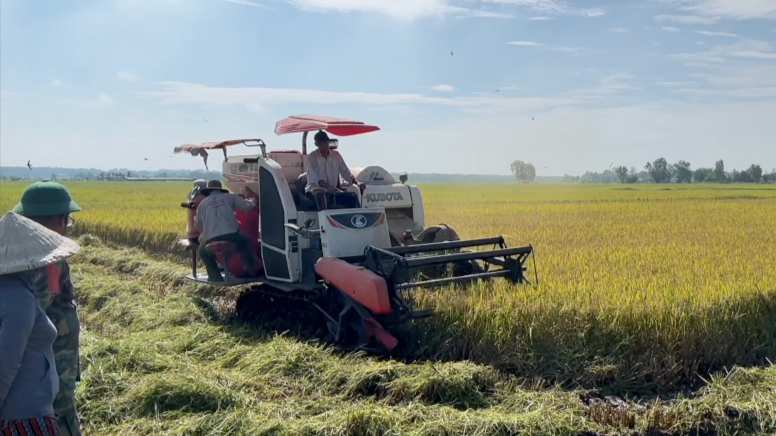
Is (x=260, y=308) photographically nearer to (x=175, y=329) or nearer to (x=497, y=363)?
(x=175, y=329)

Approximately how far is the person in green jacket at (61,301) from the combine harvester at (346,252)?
135 inches

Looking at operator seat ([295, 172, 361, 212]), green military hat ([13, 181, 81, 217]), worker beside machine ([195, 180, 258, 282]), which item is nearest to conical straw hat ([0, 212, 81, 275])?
green military hat ([13, 181, 81, 217])

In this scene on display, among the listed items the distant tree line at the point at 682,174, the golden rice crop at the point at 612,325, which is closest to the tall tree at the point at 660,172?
the distant tree line at the point at 682,174

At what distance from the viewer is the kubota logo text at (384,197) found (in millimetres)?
8938

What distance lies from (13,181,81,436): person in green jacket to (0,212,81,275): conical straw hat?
16cm

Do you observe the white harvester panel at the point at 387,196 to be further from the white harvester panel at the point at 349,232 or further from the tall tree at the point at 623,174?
the tall tree at the point at 623,174

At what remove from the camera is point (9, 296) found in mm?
2857

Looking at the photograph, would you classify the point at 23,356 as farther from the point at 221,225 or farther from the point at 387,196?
the point at 387,196

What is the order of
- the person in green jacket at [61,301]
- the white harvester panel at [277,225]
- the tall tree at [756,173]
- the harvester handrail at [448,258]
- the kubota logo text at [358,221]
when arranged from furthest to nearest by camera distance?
the tall tree at [756,173] < the white harvester panel at [277,225] < the kubota logo text at [358,221] < the harvester handrail at [448,258] < the person in green jacket at [61,301]

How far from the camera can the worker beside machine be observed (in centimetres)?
872

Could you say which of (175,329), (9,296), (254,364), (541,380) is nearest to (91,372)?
(254,364)

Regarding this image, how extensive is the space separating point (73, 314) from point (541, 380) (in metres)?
3.90

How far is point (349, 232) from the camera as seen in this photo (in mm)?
7664

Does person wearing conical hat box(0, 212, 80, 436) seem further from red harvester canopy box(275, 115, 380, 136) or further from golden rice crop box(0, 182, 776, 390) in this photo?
red harvester canopy box(275, 115, 380, 136)
